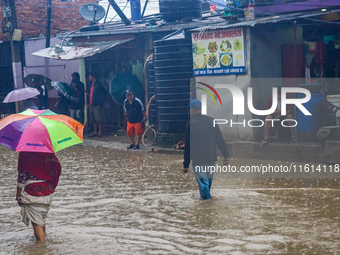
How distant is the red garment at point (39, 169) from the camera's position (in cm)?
564

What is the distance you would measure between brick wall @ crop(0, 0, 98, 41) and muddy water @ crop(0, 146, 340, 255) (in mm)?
12961

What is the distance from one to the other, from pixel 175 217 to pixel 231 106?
5.24m

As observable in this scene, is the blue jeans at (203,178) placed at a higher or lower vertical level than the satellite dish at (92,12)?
lower

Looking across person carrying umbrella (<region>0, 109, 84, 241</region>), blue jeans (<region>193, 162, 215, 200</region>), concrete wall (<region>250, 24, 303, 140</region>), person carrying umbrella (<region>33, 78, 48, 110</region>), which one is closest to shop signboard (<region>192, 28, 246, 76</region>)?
concrete wall (<region>250, 24, 303, 140</region>)

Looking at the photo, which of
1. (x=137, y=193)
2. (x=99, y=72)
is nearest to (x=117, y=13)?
(x=99, y=72)

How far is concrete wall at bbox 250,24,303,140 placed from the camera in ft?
37.1

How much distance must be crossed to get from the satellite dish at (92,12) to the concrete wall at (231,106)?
6396 mm

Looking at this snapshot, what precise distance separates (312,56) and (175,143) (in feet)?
13.8

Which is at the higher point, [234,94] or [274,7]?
[274,7]

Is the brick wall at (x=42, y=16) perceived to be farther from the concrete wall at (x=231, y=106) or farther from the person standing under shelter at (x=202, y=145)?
the person standing under shelter at (x=202, y=145)

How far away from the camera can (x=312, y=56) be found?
509 inches

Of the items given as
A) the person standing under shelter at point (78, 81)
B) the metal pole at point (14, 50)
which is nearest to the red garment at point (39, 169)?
the person standing under shelter at point (78, 81)

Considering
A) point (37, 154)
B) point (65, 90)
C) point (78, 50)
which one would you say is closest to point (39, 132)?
point (37, 154)

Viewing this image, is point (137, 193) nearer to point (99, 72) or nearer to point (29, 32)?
point (99, 72)
